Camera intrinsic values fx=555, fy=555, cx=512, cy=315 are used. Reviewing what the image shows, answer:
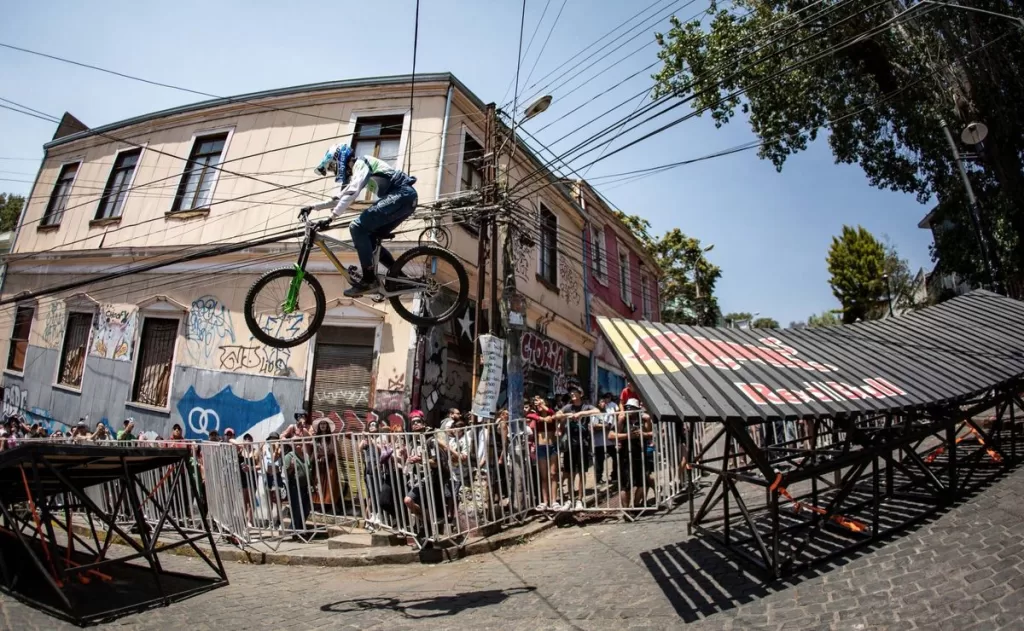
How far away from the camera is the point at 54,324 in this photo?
53.7ft

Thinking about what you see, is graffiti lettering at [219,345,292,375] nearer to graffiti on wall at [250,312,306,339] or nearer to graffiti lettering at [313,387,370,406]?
graffiti on wall at [250,312,306,339]

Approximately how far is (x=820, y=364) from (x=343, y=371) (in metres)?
9.40

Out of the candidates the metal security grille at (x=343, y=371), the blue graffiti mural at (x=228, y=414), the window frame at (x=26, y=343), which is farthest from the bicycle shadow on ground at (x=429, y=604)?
the window frame at (x=26, y=343)

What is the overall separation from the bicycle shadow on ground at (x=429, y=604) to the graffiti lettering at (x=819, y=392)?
122 inches

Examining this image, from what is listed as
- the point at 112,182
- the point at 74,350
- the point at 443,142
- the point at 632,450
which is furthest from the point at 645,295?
the point at 74,350

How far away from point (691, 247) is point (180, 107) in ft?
81.0

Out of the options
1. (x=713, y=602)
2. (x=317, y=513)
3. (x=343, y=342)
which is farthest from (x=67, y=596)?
(x=343, y=342)

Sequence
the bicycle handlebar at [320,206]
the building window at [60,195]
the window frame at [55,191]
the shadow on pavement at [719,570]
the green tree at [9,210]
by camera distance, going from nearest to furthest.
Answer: the shadow on pavement at [719,570] → the bicycle handlebar at [320,206] → the window frame at [55,191] → the building window at [60,195] → the green tree at [9,210]

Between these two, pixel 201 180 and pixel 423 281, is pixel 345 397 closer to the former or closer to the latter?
pixel 423 281

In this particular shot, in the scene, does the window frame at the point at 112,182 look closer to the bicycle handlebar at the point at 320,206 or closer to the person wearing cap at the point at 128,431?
the person wearing cap at the point at 128,431

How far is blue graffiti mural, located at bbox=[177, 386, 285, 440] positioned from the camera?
40.8 ft

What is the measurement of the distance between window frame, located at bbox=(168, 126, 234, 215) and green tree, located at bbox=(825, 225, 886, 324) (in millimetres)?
35951

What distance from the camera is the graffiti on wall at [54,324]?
1614 centimetres

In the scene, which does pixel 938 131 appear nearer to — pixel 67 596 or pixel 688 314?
pixel 688 314
